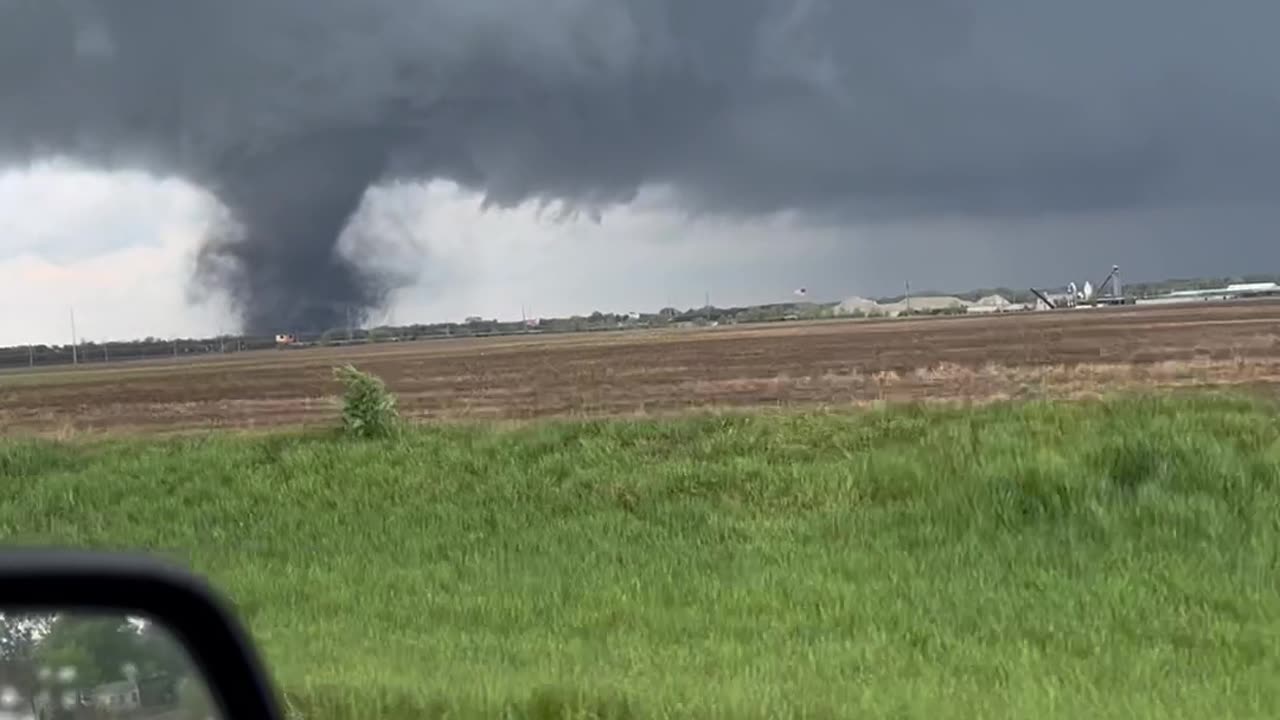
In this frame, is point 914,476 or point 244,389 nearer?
point 914,476

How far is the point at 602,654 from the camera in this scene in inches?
363

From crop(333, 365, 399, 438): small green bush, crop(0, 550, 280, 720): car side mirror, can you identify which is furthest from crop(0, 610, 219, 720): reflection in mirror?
crop(333, 365, 399, 438): small green bush

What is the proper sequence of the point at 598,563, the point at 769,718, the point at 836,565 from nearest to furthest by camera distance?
the point at 769,718 → the point at 836,565 → the point at 598,563

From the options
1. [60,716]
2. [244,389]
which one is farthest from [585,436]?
[244,389]

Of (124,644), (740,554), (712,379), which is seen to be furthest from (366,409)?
(712,379)

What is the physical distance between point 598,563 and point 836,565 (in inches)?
91.6

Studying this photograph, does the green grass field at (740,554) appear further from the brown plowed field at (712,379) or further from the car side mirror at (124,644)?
the brown plowed field at (712,379)

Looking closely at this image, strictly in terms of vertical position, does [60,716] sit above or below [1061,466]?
above

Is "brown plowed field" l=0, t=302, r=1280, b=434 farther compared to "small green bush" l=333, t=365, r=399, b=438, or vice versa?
"brown plowed field" l=0, t=302, r=1280, b=434

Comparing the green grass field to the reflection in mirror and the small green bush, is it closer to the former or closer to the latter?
the small green bush

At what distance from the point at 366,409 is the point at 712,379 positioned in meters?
22.9

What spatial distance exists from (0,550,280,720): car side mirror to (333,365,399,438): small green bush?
17.2 m

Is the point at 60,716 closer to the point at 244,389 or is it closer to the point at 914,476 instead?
the point at 914,476

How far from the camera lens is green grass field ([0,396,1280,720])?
26.5 feet
